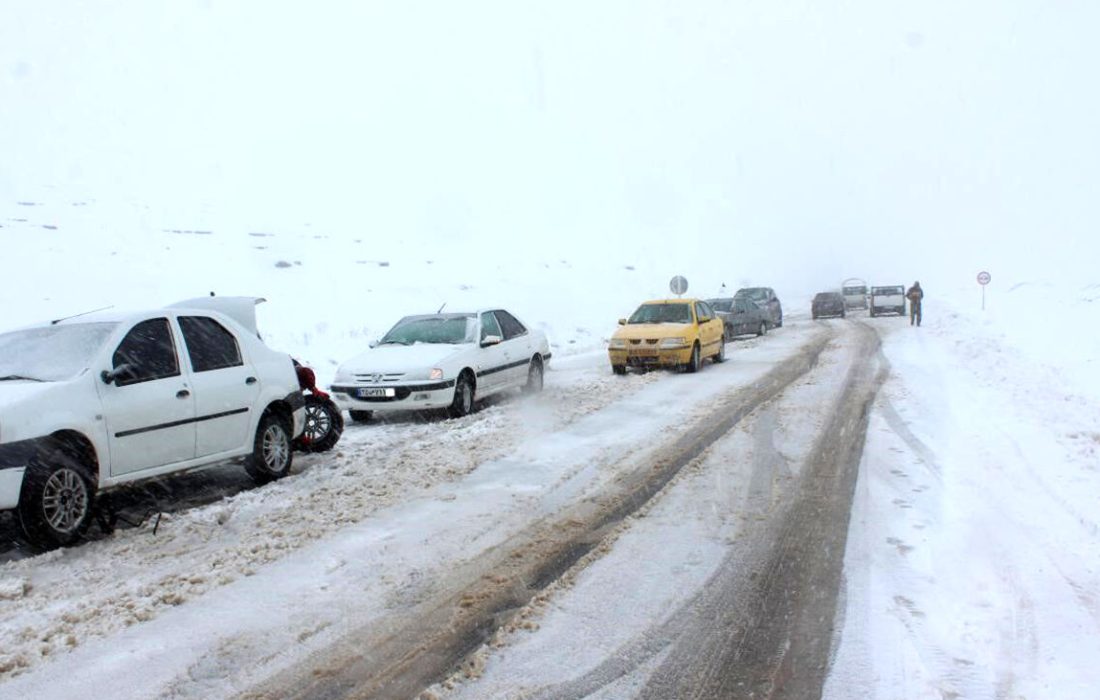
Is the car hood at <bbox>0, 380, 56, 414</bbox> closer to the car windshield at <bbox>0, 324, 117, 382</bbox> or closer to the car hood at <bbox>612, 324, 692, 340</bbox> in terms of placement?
the car windshield at <bbox>0, 324, 117, 382</bbox>

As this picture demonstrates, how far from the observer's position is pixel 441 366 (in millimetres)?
10883

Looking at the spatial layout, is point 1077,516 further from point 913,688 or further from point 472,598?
point 472,598

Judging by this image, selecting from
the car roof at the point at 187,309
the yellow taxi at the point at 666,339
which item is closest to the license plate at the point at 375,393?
the car roof at the point at 187,309

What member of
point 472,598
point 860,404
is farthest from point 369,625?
point 860,404

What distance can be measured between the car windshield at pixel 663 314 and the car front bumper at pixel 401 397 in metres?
6.80

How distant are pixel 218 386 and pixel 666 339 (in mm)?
9932

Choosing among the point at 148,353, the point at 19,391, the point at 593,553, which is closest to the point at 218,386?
the point at 148,353

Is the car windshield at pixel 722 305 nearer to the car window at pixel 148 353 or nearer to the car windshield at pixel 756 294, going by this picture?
the car windshield at pixel 756 294

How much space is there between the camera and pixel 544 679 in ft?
11.9

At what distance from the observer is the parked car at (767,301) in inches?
1152

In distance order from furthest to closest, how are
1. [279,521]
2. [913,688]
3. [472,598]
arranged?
[279,521] → [472,598] → [913,688]

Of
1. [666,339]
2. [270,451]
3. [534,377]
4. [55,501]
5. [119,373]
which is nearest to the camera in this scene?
[55,501]

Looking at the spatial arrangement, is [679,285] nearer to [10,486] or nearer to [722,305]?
[722,305]

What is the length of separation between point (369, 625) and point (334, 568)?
96 centimetres
